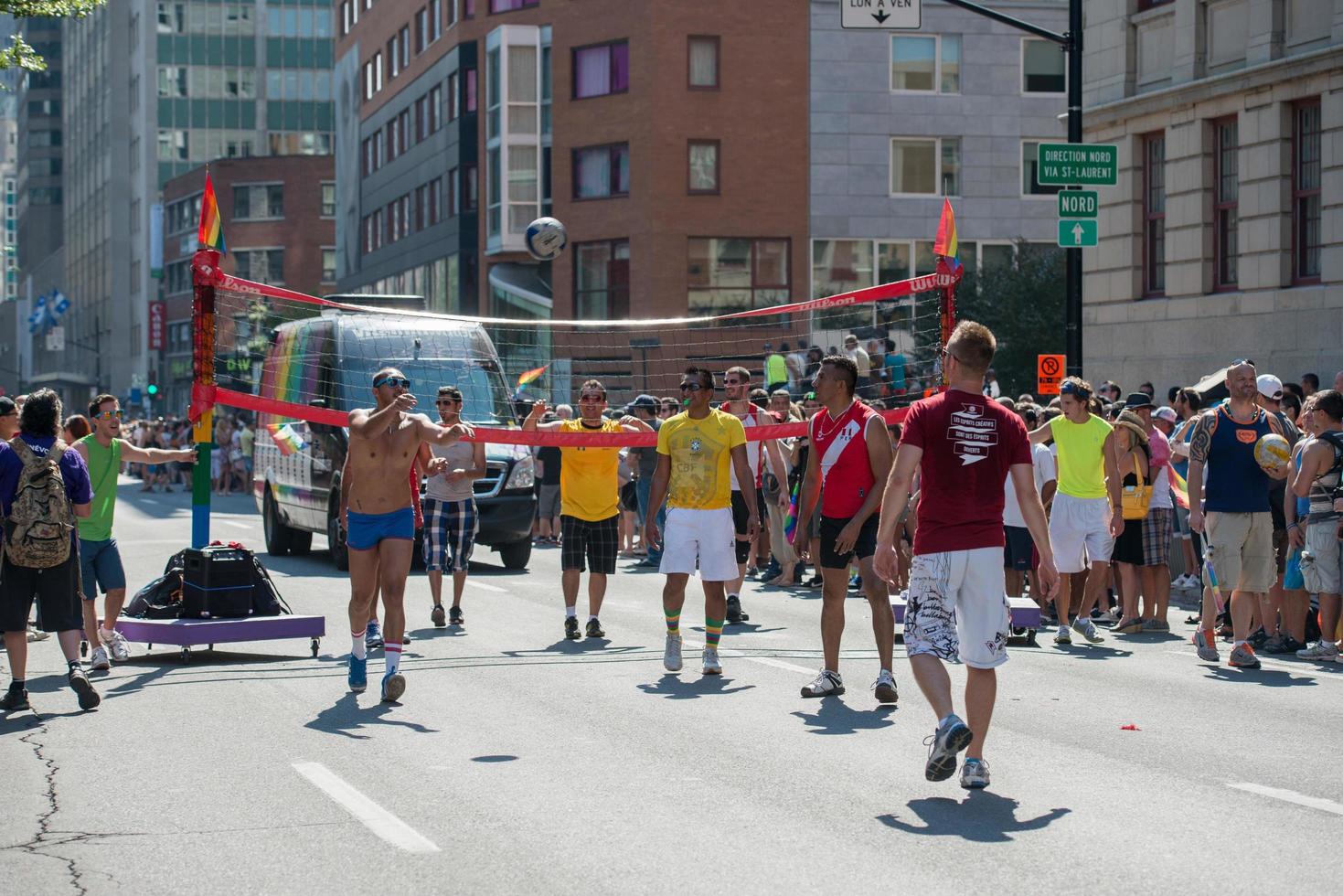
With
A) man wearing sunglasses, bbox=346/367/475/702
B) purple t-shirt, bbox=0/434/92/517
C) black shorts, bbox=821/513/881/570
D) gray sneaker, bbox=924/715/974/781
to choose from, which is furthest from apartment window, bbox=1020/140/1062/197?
gray sneaker, bbox=924/715/974/781

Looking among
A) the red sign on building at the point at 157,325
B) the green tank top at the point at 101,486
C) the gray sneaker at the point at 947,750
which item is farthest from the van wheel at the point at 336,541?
the red sign on building at the point at 157,325

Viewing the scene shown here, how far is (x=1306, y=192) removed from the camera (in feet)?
85.1

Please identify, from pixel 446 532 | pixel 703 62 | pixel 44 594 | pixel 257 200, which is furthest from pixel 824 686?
pixel 257 200

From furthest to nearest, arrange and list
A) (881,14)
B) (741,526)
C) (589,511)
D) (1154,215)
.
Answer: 1. (1154,215)
2. (881,14)
3. (741,526)
4. (589,511)

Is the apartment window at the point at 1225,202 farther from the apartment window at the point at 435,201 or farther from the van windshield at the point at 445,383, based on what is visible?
the apartment window at the point at 435,201

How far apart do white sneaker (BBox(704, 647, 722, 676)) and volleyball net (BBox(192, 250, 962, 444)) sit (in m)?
2.52

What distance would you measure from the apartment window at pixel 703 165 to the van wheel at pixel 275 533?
1096 inches

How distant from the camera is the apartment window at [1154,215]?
1153 inches

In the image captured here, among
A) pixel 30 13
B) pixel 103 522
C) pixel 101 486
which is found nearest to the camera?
pixel 103 522

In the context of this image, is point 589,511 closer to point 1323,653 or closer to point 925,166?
point 1323,653

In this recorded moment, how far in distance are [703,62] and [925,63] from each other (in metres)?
6.26

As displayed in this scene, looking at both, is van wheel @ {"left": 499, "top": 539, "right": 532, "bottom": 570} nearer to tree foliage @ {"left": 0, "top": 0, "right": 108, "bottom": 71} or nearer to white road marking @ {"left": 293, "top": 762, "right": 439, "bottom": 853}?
tree foliage @ {"left": 0, "top": 0, "right": 108, "bottom": 71}

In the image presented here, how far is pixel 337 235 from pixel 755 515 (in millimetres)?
66510

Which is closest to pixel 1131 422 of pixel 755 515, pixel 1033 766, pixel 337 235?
pixel 755 515
